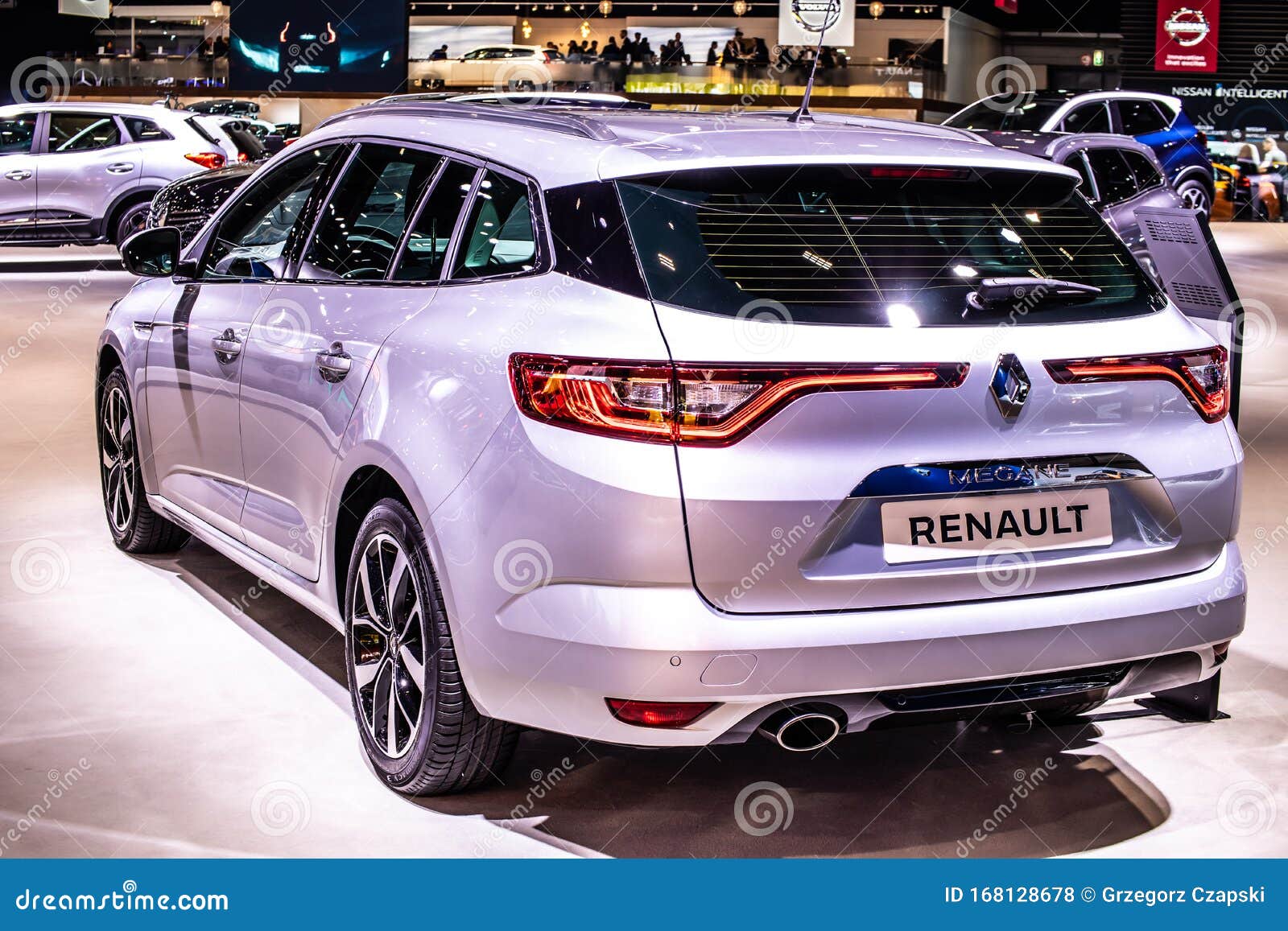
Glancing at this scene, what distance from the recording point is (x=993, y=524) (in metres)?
2.95

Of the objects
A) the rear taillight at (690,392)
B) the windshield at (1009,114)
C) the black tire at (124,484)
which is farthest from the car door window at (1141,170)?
the rear taillight at (690,392)

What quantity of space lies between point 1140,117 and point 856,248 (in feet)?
50.8

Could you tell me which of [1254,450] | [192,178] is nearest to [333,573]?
[1254,450]

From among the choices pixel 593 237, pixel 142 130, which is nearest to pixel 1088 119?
pixel 142 130

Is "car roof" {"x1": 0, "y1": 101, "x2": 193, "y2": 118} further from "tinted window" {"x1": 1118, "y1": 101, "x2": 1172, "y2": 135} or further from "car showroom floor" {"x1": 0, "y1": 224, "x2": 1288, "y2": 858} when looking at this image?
"car showroom floor" {"x1": 0, "y1": 224, "x2": 1288, "y2": 858}

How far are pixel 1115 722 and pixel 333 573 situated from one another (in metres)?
2.00

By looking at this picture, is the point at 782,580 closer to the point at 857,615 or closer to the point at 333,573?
the point at 857,615

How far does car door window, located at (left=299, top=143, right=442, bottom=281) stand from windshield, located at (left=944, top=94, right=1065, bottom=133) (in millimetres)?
12214

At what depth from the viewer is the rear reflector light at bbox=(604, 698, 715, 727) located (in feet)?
9.37

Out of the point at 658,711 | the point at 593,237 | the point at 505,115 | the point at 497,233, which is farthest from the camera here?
the point at 505,115

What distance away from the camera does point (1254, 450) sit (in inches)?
304

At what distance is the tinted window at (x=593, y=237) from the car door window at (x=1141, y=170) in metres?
9.27

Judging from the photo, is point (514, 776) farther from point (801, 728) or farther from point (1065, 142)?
point (1065, 142)
